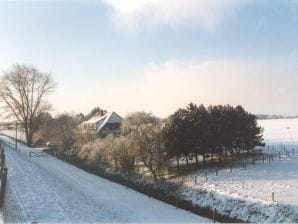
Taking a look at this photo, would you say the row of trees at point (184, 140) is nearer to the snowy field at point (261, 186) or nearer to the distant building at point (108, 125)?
the snowy field at point (261, 186)

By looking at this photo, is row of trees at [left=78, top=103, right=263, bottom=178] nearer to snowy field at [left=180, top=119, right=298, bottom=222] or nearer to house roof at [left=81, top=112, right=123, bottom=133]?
snowy field at [left=180, top=119, right=298, bottom=222]

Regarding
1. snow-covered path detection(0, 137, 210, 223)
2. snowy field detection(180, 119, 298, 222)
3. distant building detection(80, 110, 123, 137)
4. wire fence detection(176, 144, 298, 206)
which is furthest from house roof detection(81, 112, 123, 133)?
snow-covered path detection(0, 137, 210, 223)

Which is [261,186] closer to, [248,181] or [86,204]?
[248,181]

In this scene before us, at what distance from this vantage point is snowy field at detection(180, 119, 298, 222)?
2898 cm

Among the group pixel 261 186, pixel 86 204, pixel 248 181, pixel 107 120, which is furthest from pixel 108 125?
pixel 86 204

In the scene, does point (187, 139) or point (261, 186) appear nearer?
point (261, 186)

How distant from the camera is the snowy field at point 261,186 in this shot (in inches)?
1141

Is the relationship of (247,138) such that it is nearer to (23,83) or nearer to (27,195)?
(27,195)

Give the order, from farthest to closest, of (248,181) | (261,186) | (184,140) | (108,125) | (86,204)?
(108,125), (184,140), (248,181), (261,186), (86,204)

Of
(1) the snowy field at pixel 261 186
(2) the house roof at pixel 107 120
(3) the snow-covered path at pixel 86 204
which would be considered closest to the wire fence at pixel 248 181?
(1) the snowy field at pixel 261 186

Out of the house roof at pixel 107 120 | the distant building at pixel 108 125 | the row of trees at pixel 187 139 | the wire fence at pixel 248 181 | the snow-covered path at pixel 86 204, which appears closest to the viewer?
the snow-covered path at pixel 86 204

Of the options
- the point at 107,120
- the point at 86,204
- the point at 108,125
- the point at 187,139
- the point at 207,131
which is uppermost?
the point at 107,120

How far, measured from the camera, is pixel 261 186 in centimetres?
3569

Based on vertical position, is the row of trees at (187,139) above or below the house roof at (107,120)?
below
